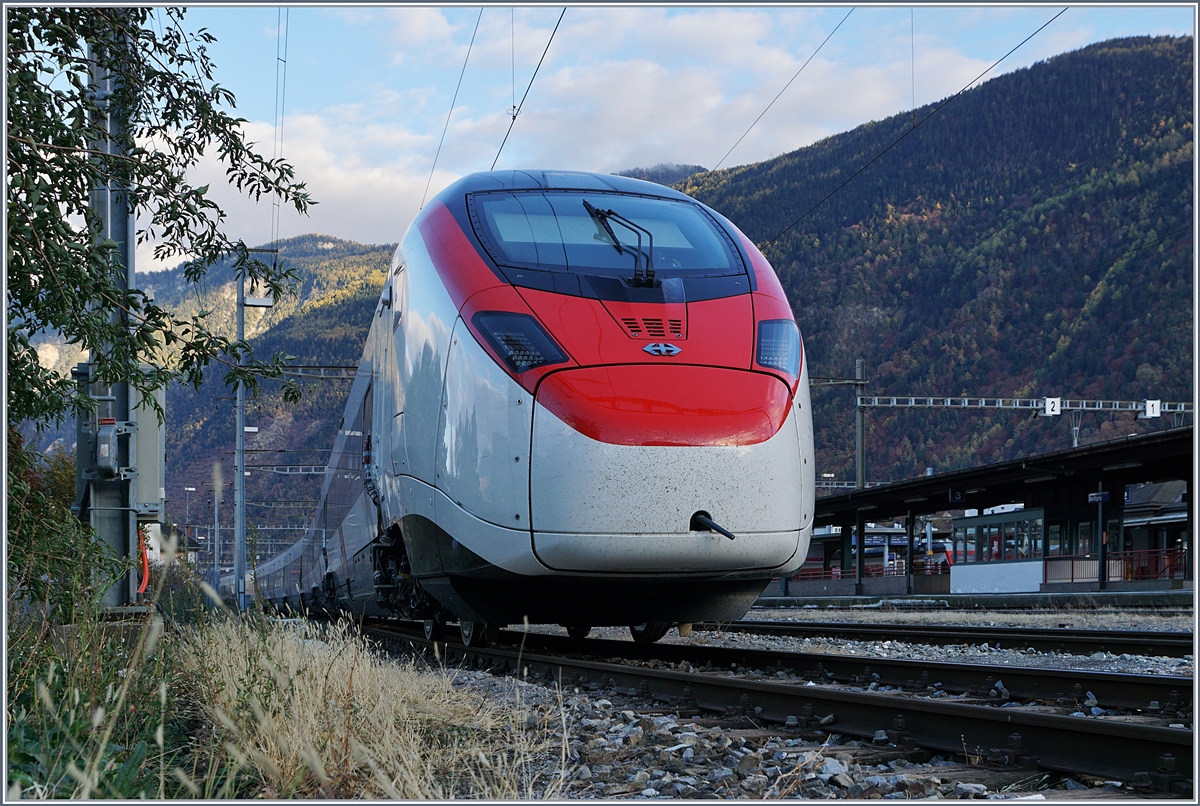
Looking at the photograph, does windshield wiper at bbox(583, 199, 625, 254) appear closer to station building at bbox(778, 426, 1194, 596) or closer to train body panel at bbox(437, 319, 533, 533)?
train body panel at bbox(437, 319, 533, 533)

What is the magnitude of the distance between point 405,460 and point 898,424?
100.0m

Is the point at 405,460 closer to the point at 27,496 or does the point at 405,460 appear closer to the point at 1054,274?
the point at 27,496

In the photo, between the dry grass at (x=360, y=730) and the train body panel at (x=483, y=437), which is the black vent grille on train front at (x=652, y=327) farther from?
A: the dry grass at (x=360, y=730)

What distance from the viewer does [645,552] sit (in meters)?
6.27

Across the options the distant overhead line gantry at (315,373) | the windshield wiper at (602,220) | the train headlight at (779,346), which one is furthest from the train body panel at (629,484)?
the distant overhead line gantry at (315,373)

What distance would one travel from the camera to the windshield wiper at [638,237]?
7.06 metres

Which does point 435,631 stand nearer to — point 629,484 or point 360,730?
point 629,484

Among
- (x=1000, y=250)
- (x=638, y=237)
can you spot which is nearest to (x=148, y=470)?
(x=638, y=237)

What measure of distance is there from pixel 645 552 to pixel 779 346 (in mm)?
1660

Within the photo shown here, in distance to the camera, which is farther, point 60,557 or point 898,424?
point 898,424

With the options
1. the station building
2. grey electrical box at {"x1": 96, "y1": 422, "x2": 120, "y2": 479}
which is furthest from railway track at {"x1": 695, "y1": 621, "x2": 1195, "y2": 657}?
the station building

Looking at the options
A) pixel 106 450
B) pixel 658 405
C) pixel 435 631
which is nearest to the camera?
pixel 658 405

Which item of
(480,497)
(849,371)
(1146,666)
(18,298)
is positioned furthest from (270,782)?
(849,371)

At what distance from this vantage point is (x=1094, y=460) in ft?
83.4
